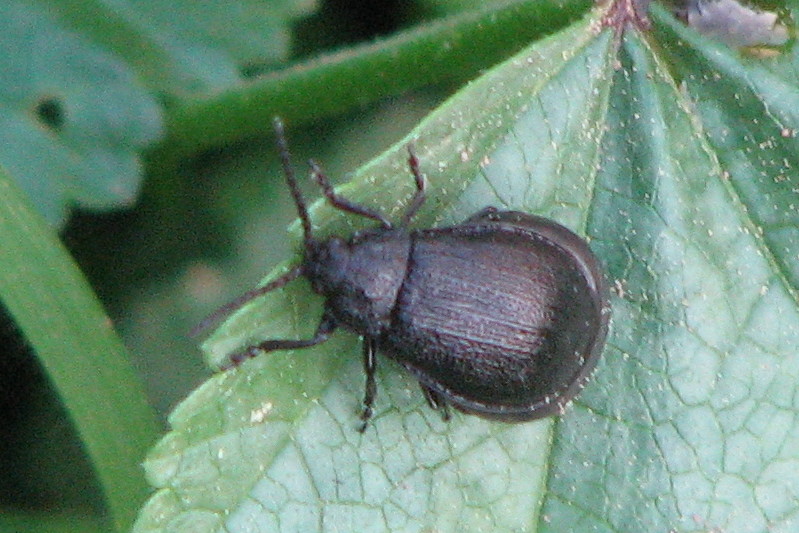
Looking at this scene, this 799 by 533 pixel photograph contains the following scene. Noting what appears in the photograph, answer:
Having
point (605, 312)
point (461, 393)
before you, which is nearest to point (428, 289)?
point (461, 393)

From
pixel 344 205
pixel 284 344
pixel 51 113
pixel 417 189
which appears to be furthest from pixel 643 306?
pixel 51 113

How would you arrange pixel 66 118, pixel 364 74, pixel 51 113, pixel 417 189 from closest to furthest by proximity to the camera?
pixel 417 189 < pixel 364 74 < pixel 66 118 < pixel 51 113

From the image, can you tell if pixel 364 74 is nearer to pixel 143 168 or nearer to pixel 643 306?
pixel 143 168

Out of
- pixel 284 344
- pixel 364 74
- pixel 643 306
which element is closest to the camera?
pixel 284 344

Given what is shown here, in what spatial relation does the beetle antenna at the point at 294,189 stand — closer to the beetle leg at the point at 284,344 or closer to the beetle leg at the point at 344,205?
the beetle leg at the point at 344,205

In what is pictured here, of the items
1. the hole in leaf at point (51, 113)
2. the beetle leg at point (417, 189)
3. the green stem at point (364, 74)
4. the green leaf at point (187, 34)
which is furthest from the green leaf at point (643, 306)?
the hole in leaf at point (51, 113)

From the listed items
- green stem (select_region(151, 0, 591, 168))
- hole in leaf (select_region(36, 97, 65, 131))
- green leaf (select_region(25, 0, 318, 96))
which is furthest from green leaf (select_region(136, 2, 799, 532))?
hole in leaf (select_region(36, 97, 65, 131))
